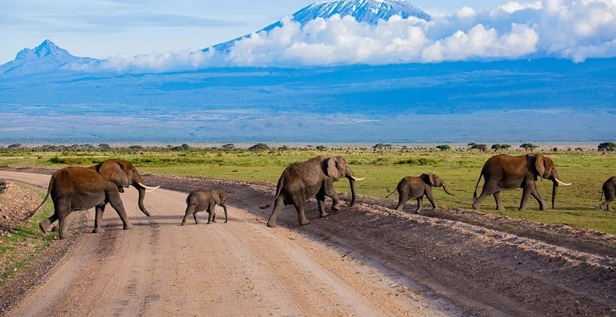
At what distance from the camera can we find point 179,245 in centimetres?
2016

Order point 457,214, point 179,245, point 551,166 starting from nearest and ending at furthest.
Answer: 1. point 179,245
2. point 457,214
3. point 551,166

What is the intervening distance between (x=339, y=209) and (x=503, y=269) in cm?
1004

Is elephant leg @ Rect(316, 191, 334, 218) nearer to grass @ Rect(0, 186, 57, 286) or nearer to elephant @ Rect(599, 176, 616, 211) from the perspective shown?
grass @ Rect(0, 186, 57, 286)

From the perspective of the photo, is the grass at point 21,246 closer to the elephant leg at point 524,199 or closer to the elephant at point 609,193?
the elephant leg at point 524,199

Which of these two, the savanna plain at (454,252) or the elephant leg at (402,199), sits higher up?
the elephant leg at (402,199)

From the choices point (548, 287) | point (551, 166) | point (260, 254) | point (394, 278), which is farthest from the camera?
point (551, 166)

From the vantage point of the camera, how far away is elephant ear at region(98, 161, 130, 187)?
23.2m

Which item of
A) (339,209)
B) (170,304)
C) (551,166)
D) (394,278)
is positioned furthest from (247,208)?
(170,304)

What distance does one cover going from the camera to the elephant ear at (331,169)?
25.1 m

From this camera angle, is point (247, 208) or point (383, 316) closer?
point (383, 316)

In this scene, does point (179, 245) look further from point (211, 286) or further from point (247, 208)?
point (247, 208)

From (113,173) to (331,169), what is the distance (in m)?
5.84

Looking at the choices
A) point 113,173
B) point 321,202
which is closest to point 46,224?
point 113,173

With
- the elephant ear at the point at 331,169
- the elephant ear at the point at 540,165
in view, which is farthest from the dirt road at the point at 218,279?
the elephant ear at the point at 540,165
